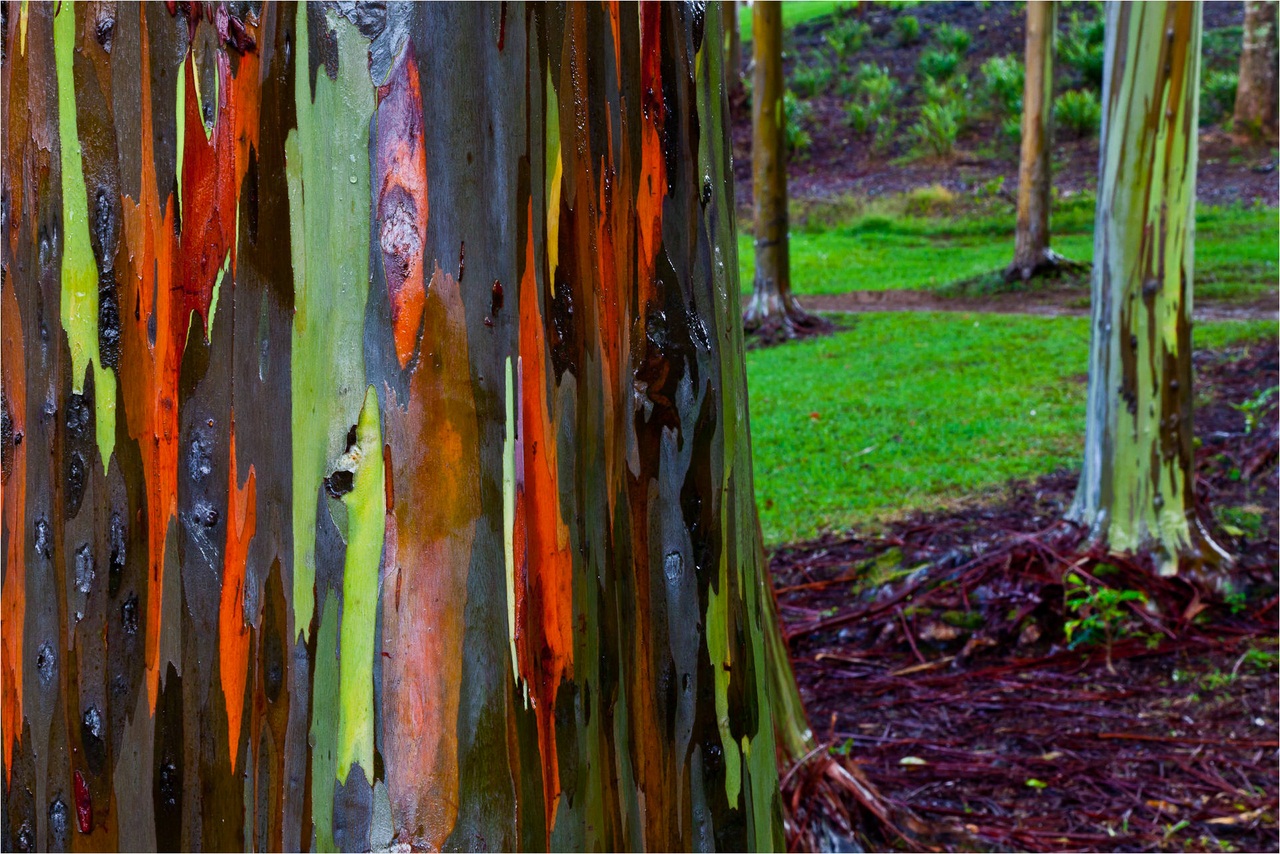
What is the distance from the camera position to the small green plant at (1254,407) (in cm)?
707

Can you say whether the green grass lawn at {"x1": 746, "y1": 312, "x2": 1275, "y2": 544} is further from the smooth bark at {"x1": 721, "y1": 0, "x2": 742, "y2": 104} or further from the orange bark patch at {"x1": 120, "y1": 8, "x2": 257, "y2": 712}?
the smooth bark at {"x1": 721, "y1": 0, "x2": 742, "y2": 104}

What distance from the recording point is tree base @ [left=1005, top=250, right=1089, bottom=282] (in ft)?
42.7

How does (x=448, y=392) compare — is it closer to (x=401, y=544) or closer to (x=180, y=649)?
(x=401, y=544)

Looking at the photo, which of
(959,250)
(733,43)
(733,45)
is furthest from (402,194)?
(733,45)

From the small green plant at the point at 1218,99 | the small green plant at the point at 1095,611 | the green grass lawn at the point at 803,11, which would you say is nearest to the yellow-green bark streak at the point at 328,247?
the small green plant at the point at 1095,611

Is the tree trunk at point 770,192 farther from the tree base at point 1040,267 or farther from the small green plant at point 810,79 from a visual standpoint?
the small green plant at point 810,79

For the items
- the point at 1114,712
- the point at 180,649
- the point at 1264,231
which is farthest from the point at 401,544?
the point at 1264,231

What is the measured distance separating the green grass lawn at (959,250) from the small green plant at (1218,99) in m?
4.13

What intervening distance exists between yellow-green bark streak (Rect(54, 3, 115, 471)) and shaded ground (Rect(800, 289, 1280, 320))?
10688 mm

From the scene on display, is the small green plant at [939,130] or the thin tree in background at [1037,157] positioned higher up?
the small green plant at [939,130]

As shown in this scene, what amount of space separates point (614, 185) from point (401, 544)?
488 mm

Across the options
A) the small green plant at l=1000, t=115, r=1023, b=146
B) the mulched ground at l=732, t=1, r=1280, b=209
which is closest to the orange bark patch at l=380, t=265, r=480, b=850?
the mulched ground at l=732, t=1, r=1280, b=209

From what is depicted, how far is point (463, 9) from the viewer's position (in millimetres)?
1194

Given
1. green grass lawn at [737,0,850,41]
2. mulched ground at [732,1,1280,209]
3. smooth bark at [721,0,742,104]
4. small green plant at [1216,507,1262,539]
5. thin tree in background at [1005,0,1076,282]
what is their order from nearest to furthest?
small green plant at [1216,507,1262,539], thin tree in background at [1005,0,1076,282], mulched ground at [732,1,1280,209], smooth bark at [721,0,742,104], green grass lawn at [737,0,850,41]
